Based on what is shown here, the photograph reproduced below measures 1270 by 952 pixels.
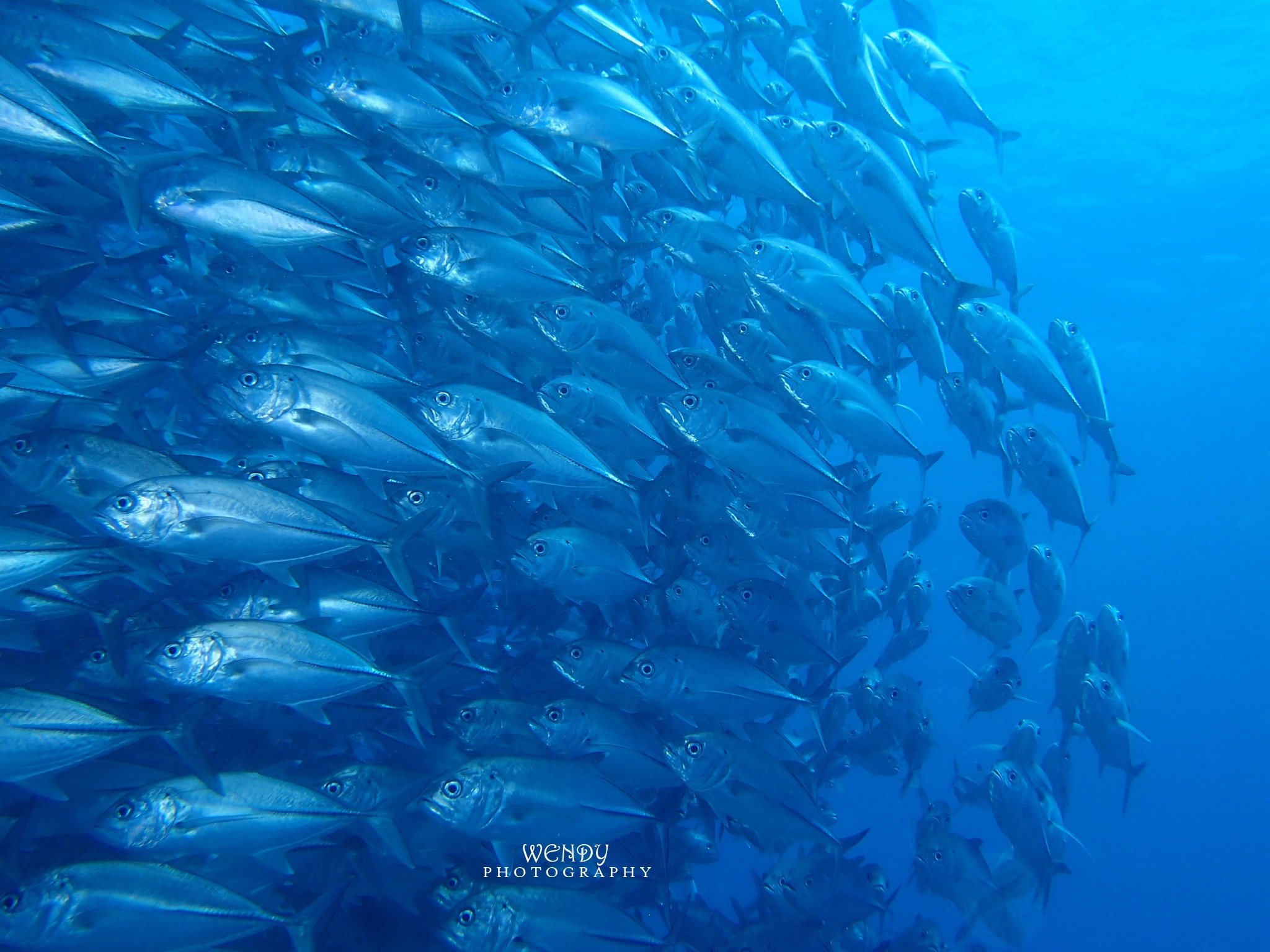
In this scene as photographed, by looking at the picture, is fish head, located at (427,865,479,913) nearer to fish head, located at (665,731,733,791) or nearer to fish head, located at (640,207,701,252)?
fish head, located at (665,731,733,791)

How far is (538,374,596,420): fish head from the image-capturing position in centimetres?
383

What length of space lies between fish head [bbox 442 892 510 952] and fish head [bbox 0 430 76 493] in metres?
2.63

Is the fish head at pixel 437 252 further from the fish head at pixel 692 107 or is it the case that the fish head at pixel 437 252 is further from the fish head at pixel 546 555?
the fish head at pixel 692 107

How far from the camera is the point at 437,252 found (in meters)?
3.43

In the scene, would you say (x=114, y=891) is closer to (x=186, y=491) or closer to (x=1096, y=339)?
(x=186, y=491)

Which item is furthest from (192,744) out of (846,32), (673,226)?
(846,32)

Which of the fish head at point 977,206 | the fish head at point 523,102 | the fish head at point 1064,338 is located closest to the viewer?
the fish head at point 523,102

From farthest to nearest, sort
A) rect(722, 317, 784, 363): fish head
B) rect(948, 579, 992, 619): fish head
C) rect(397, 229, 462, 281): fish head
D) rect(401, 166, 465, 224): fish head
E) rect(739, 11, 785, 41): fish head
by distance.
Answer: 1. rect(948, 579, 992, 619): fish head
2. rect(739, 11, 785, 41): fish head
3. rect(722, 317, 784, 363): fish head
4. rect(401, 166, 465, 224): fish head
5. rect(397, 229, 462, 281): fish head

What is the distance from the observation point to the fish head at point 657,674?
149 inches

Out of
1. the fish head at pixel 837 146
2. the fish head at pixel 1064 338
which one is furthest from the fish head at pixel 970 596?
the fish head at pixel 837 146

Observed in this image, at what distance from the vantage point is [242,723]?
3.88 m

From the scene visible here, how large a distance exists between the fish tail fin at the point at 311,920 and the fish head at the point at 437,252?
295 cm

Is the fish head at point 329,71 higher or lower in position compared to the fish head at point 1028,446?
lower

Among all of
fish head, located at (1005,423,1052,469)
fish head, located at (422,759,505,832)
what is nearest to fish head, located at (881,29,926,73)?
fish head, located at (1005,423,1052,469)
